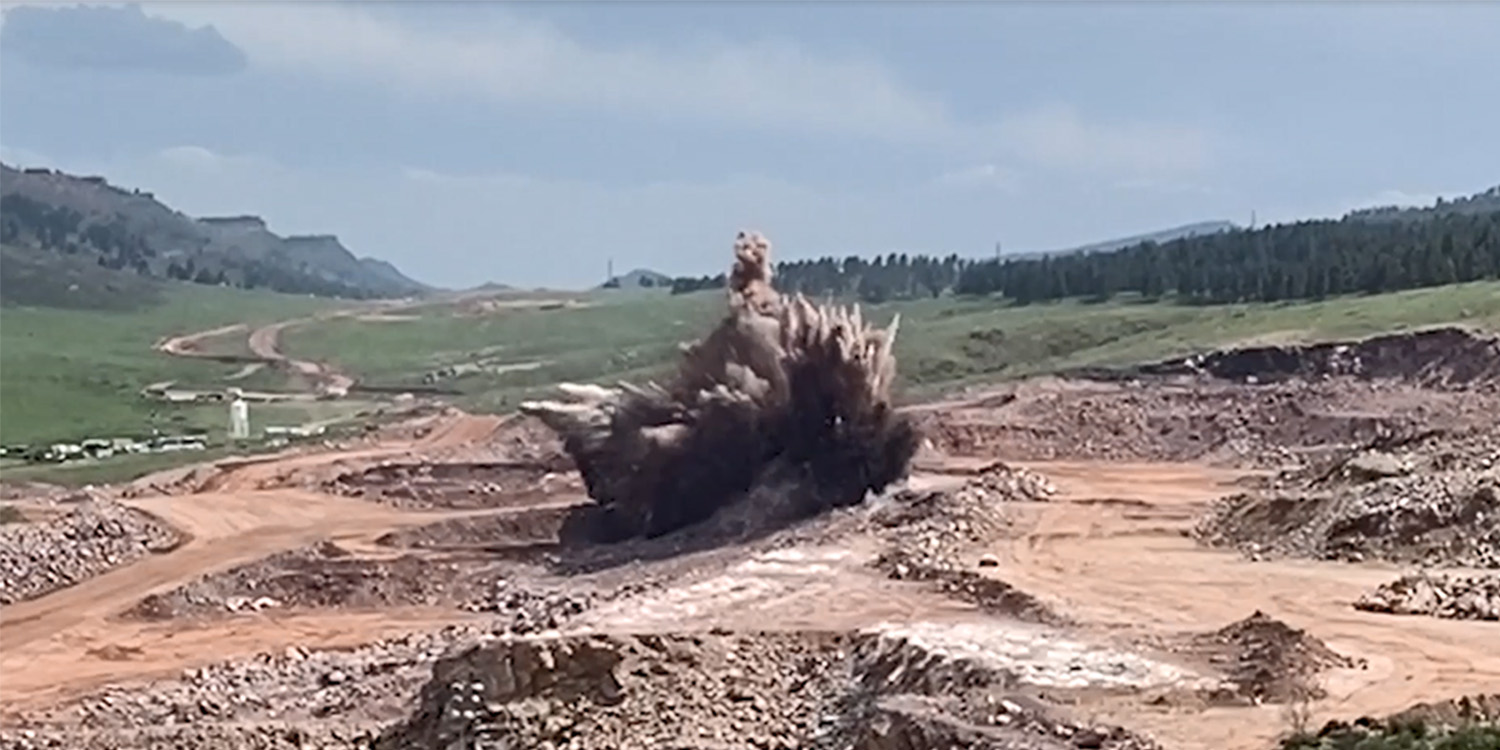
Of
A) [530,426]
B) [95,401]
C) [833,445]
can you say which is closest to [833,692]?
[833,445]

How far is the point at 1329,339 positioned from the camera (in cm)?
5406

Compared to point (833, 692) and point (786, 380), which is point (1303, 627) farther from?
point (786, 380)

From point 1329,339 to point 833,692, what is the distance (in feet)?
117

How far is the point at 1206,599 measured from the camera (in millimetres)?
24812

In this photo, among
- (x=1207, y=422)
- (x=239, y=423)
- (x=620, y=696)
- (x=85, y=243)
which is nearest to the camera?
(x=620, y=696)

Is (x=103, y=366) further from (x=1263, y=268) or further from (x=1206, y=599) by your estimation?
(x=1206, y=599)

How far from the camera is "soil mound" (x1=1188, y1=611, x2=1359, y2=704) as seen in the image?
1814 centimetres

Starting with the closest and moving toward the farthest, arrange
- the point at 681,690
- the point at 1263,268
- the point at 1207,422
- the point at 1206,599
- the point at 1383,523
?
the point at 681,690 < the point at 1206,599 < the point at 1383,523 < the point at 1207,422 < the point at 1263,268

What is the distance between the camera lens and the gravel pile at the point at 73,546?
3706cm

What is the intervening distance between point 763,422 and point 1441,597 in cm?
1528

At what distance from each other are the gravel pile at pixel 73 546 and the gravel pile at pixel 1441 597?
22686mm

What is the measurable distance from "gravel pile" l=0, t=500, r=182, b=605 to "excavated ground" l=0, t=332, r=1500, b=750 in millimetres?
713

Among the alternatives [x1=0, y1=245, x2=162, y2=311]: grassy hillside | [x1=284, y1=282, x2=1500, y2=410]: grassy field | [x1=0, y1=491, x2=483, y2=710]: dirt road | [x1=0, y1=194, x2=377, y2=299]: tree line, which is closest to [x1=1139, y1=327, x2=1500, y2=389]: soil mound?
[x1=284, y1=282, x2=1500, y2=410]: grassy field

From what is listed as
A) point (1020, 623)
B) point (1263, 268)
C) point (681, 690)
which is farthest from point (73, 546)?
point (1263, 268)
